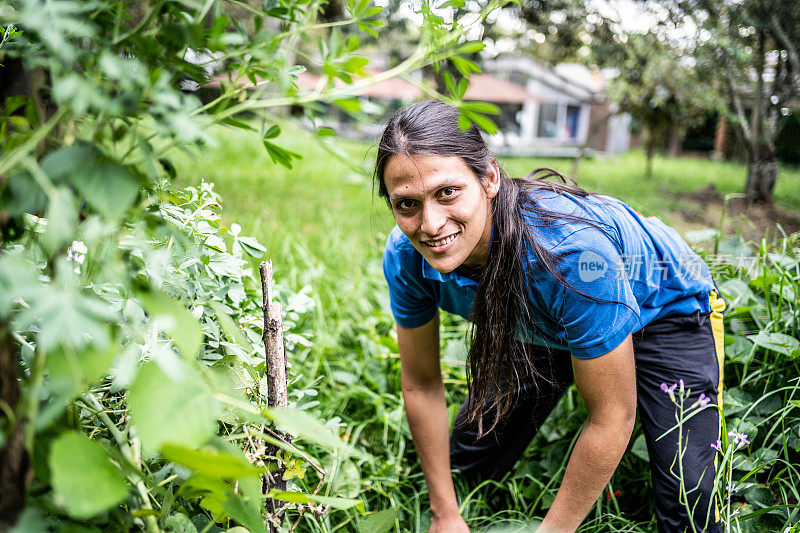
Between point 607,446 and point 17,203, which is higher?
point 17,203

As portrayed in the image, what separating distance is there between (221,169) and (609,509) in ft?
20.3

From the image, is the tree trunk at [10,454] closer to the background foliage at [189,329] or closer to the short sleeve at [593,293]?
the background foliage at [189,329]

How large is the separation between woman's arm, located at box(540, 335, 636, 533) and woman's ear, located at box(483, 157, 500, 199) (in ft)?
1.47

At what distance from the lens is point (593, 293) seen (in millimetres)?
1306

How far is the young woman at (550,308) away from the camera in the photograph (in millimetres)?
1338

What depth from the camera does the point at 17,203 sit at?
568 millimetres

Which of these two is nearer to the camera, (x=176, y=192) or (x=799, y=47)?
(x=176, y=192)

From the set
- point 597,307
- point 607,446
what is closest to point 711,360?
point 607,446

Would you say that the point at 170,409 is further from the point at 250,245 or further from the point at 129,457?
the point at 250,245

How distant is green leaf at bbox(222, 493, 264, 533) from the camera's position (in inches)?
29.8

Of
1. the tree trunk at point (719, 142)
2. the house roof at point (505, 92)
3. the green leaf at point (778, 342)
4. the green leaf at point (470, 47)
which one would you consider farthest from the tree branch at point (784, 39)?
the house roof at point (505, 92)

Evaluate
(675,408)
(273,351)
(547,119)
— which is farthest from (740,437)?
Result: (547,119)

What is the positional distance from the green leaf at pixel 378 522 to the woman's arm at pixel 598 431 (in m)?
0.49

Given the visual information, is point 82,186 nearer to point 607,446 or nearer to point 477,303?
point 477,303
